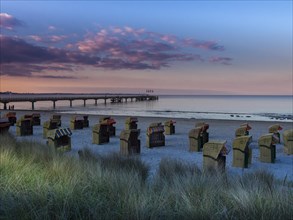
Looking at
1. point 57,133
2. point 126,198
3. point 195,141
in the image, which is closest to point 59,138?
point 57,133

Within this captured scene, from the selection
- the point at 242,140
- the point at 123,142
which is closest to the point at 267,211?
the point at 242,140

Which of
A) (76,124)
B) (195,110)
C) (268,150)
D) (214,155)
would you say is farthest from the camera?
(195,110)

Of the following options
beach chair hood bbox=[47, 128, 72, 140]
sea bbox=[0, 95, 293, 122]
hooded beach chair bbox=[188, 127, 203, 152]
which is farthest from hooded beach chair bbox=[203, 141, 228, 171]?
sea bbox=[0, 95, 293, 122]

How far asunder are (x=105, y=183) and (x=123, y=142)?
6103 millimetres

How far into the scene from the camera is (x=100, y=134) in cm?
1338

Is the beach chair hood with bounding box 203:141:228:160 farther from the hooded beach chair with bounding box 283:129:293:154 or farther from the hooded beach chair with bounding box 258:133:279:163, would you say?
the hooded beach chair with bounding box 283:129:293:154

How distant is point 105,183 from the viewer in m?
5.09

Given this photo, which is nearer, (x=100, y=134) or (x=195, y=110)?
(x=100, y=134)

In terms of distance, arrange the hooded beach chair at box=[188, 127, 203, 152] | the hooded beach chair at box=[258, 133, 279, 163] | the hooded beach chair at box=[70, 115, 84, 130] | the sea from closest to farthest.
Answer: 1. the hooded beach chair at box=[258, 133, 279, 163]
2. the hooded beach chair at box=[188, 127, 203, 152]
3. the hooded beach chair at box=[70, 115, 84, 130]
4. the sea

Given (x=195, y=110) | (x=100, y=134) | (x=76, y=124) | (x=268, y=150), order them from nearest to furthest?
(x=268, y=150) → (x=100, y=134) → (x=76, y=124) → (x=195, y=110)

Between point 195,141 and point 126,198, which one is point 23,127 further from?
point 126,198

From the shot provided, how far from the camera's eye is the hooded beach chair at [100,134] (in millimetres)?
13312

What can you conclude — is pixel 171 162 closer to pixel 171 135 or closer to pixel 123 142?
pixel 123 142

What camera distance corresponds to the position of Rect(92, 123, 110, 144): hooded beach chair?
13312 millimetres
